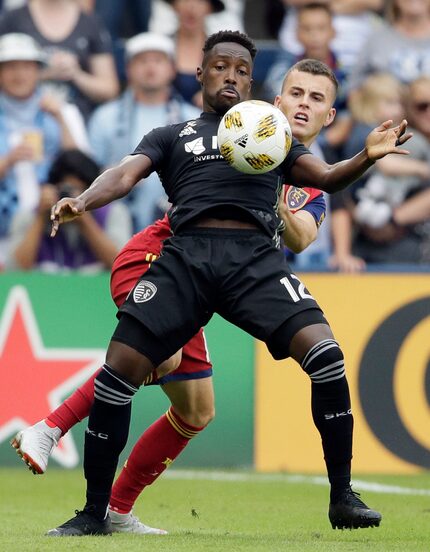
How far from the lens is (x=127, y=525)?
6.25 metres

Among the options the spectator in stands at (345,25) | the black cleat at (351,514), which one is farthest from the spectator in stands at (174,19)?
the black cleat at (351,514)

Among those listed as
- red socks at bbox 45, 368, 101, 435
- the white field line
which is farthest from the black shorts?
the white field line

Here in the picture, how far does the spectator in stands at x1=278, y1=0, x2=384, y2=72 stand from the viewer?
12297mm

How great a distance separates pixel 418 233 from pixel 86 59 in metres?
3.61

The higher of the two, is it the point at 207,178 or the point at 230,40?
the point at 230,40

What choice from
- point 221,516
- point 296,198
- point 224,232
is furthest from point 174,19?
point 224,232

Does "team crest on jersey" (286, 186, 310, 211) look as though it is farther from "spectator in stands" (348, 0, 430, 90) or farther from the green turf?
"spectator in stands" (348, 0, 430, 90)

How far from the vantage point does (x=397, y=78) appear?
11969 mm

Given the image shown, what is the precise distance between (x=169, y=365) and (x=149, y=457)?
0.56 meters

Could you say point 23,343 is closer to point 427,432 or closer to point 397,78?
point 427,432

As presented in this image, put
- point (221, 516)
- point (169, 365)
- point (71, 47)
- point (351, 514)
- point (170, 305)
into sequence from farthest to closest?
point (71, 47)
point (221, 516)
point (169, 365)
point (170, 305)
point (351, 514)

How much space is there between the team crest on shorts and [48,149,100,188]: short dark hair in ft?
16.9

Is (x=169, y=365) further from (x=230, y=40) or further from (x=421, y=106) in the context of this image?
(x=421, y=106)

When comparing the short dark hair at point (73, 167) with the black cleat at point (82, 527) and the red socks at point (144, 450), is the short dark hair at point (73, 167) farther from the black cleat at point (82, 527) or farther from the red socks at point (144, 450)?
the black cleat at point (82, 527)
